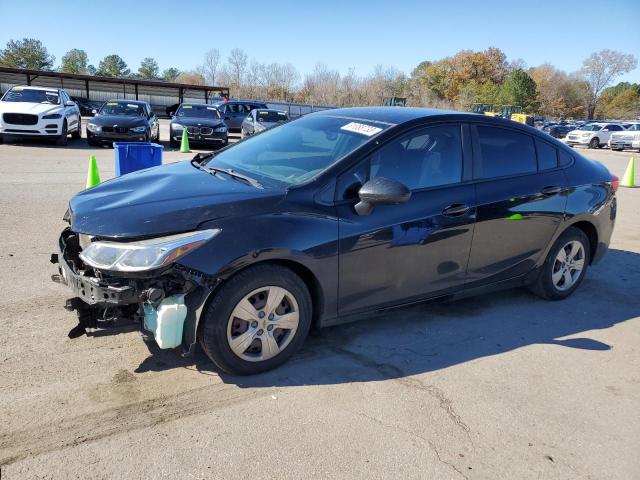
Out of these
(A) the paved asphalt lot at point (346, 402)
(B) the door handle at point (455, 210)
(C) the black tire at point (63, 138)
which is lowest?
(A) the paved asphalt lot at point (346, 402)

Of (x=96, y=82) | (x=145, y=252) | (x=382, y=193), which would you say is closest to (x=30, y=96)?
(x=145, y=252)

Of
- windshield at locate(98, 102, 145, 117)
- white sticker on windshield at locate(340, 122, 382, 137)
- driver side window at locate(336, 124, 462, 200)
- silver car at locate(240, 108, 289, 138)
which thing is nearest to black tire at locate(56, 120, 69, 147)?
windshield at locate(98, 102, 145, 117)

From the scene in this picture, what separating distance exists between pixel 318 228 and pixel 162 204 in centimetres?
98

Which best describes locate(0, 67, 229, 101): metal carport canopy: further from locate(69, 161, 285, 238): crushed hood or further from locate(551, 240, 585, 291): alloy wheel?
locate(551, 240, 585, 291): alloy wheel

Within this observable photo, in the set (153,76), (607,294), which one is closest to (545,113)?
(153,76)

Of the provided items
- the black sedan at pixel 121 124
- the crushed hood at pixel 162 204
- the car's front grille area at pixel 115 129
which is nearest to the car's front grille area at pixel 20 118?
the black sedan at pixel 121 124

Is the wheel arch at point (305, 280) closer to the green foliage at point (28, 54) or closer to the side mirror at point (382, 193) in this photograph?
the side mirror at point (382, 193)

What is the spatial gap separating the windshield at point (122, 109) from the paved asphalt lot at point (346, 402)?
43.5ft

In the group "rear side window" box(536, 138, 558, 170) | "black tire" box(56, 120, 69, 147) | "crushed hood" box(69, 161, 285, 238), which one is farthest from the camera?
"black tire" box(56, 120, 69, 147)

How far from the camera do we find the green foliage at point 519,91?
7475cm

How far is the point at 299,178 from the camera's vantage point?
361 cm

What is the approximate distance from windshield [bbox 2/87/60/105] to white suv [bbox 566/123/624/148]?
3057cm

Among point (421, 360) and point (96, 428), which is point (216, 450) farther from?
point (421, 360)

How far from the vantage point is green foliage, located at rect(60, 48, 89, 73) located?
104m
